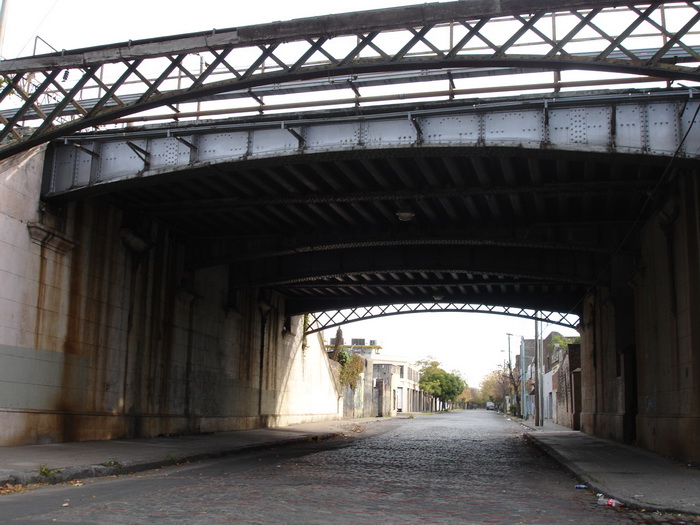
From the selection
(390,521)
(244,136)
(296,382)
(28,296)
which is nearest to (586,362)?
(296,382)

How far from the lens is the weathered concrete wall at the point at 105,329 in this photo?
52.2 ft

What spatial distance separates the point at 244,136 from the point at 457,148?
201 inches

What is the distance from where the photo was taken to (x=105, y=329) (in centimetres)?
1927

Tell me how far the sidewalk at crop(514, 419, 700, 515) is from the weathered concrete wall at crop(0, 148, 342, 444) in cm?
1165

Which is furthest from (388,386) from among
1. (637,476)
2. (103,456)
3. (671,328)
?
(637,476)

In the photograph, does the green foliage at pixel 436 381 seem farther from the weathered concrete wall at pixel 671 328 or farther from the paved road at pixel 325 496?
the paved road at pixel 325 496

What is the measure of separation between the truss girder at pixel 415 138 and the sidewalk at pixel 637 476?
6.25 metres

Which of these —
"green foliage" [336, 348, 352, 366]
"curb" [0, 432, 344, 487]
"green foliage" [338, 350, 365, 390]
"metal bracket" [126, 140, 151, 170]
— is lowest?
"curb" [0, 432, 344, 487]

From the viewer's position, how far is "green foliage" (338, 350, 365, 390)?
5319 centimetres

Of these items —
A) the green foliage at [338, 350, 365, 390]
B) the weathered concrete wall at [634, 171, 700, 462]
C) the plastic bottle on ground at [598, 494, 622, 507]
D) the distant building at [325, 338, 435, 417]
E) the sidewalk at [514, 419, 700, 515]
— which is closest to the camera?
the sidewalk at [514, 419, 700, 515]

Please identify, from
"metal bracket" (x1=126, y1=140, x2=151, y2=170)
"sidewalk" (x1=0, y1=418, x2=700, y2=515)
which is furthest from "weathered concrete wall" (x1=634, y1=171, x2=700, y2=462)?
"metal bracket" (x1=126, y1=140, x2=151, y2=170)

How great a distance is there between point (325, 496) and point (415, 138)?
865cm

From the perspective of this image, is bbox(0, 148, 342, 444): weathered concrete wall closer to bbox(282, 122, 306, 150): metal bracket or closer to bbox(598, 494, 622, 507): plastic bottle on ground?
bbox(282, 122, 306, 150): metal bracket

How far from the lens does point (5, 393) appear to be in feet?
50.2
